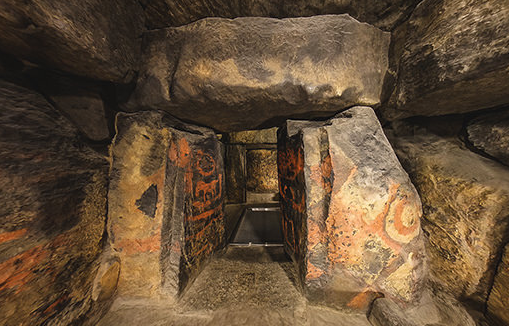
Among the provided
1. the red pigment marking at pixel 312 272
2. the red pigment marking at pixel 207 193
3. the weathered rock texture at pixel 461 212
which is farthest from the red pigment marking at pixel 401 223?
the red pigment marking at pixel 207 193

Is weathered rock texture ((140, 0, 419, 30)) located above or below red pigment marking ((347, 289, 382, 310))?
above

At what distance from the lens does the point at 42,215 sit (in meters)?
0.72

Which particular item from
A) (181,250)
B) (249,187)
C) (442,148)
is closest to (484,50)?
(442,148)

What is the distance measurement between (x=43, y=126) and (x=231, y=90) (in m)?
0.93

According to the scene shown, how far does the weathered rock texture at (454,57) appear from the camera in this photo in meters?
0.76

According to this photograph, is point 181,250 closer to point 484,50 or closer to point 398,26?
point 484,50

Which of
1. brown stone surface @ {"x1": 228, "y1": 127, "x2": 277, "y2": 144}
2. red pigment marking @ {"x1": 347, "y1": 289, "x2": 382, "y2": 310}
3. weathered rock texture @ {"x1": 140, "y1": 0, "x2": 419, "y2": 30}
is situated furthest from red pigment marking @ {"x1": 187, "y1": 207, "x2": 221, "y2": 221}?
brown stone surface @ {"x1": 228, "y1": 127, "x2": 277, "y2": 144}

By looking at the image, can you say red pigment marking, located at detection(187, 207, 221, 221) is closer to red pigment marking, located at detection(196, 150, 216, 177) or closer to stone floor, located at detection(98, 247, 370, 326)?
red pigment marking, located at detection(196, 150, 216, 177)

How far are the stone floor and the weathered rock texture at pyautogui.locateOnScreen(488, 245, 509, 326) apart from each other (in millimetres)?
620

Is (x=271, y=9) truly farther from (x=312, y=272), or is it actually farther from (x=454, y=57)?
(x=312, y=272)

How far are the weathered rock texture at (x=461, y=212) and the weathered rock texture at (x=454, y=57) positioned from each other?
13.4 inches

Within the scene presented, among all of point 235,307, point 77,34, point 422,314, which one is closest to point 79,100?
point 77,34

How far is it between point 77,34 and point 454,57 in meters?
1.82

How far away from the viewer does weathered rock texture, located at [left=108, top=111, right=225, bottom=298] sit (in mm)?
1040
